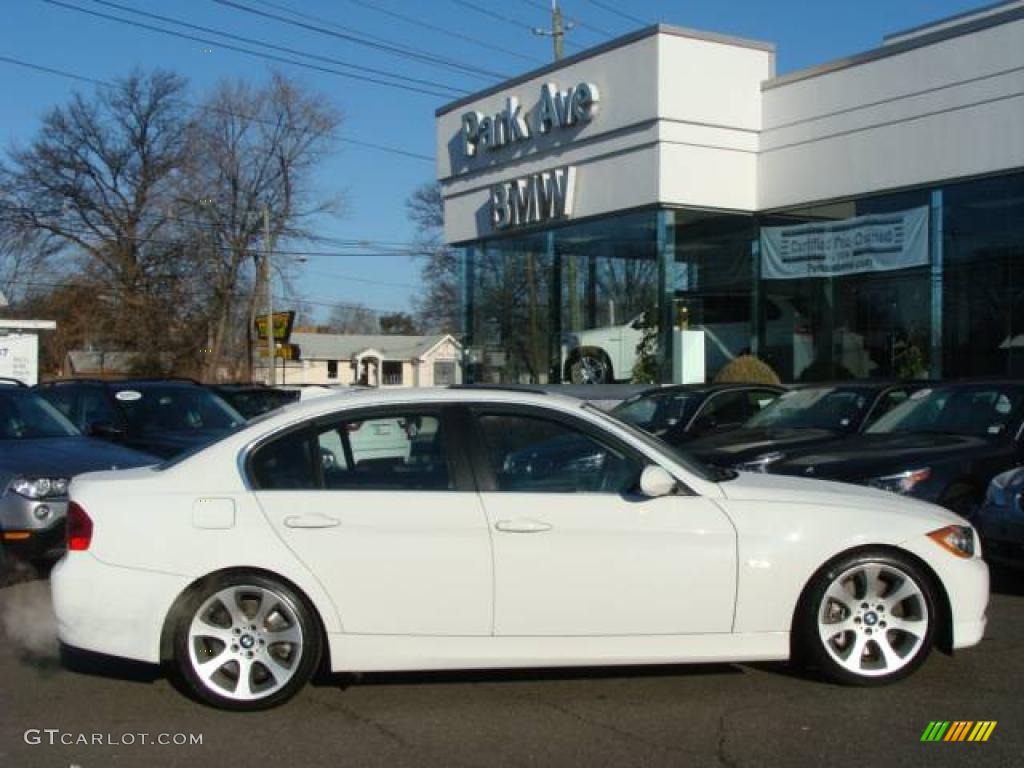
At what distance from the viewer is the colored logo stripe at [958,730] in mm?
4945

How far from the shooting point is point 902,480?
349 inches

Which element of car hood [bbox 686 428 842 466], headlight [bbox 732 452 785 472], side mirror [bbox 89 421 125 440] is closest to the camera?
headlight [bbox 732 452 785 472]

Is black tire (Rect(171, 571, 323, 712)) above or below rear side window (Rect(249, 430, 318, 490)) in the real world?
below

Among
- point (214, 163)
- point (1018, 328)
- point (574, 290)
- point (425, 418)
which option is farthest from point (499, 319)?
point (214, 163)

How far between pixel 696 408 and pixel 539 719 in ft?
27.8

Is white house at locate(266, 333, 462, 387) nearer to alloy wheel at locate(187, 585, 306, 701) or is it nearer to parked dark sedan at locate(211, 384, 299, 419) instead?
parked dark sedan at locate(211, 384, 299, 419)

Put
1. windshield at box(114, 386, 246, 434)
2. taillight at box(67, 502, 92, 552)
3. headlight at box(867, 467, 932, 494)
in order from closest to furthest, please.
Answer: taillight at box(67, 502, 92, 552) < headlight at box(867, 467, 932, 494) < windshield at box(114, 386, 246, 434)

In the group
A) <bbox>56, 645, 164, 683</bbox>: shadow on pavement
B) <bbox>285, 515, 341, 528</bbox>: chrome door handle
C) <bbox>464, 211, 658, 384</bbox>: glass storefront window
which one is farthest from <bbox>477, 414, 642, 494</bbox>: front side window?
<bbox>464, 211, 658, 384</bbox>: glass storefront window

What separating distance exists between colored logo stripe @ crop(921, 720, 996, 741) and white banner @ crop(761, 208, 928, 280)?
14.6 meters

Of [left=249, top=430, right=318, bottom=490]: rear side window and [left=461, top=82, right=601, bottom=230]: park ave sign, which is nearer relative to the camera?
[left=249, top=430, right=318, bottom=490]: rear side window

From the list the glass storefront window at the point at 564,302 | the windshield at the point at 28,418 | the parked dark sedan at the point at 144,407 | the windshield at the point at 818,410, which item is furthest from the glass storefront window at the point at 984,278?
the windshield at the point at 28,418

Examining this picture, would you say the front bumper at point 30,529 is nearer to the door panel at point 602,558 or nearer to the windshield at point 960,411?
the door panel at point 602,558

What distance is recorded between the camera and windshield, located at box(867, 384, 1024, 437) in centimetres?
984

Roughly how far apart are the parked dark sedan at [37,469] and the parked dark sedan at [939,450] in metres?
5.46
